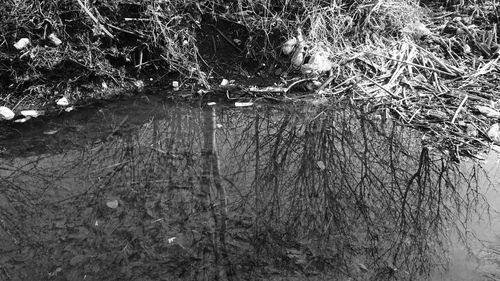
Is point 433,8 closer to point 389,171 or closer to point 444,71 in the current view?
point 444,71

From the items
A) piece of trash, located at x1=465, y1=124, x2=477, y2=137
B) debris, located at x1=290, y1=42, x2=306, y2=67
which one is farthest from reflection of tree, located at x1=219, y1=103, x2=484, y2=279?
debris, located at x1=290, y1=42, x2=306, y2=67

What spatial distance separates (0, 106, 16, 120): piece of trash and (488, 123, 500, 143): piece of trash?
399 centimetres

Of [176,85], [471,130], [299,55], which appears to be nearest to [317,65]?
[299,55]

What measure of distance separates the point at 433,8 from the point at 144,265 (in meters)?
4.74

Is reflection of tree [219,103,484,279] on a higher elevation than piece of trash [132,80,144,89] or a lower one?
lower

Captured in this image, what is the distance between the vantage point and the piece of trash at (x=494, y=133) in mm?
3820

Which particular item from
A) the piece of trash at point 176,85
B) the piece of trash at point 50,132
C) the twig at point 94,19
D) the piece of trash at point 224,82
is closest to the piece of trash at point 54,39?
the twig at point 94,19

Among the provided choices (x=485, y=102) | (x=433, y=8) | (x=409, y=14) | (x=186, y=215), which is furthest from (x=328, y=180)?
(x=433, y=8)

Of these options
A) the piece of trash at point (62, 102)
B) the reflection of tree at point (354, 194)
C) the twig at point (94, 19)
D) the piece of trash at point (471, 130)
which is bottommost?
the reflection of tree at point (354, 194)

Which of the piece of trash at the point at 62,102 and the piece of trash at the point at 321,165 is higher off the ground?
the piece of trash at the point at 62,102

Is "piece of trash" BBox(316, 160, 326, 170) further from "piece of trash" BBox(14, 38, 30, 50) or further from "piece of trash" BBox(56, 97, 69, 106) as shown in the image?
"piece of trash" BBox(14, 38, 30, 50)

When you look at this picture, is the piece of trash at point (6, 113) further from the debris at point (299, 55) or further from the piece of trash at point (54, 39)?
the debris at point (299, 55)

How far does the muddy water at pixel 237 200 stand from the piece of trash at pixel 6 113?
0.73 ft

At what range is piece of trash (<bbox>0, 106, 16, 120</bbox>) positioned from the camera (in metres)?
4.04
